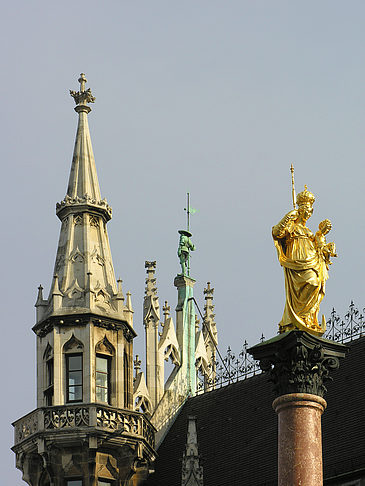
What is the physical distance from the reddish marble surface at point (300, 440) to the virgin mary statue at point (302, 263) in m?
1.54

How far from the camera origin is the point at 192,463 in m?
45.5

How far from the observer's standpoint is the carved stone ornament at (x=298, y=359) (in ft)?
103

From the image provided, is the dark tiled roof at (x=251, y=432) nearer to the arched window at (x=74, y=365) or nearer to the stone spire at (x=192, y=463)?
the stone spire at (x=192, y=463)

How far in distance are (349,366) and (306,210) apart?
45.2ft

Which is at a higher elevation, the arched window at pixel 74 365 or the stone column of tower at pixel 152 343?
the stone column of tower at pixel 152 343

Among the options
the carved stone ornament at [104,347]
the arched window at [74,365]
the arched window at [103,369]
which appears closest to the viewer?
the arched window at [74,365]

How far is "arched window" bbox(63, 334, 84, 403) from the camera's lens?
160ft

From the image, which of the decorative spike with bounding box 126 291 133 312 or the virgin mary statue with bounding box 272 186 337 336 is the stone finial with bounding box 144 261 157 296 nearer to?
the decorative spike with bounding box 126 291 133 312

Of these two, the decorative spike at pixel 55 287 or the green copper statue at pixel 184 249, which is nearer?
the decorative spike at pixel 55 287

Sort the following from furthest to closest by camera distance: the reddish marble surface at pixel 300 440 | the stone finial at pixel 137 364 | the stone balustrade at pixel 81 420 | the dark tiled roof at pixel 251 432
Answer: the stone finial at pixel 137 364
the stone balustrade at pixel 81 420
the dark tiled roof at pixel 251 432
the reddish marble surface at pixel 300 440

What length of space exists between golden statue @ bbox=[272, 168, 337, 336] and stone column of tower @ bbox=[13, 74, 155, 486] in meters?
15.5

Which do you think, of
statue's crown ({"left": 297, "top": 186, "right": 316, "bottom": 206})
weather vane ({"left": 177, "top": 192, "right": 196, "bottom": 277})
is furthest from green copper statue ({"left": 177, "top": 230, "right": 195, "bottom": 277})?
statue's crown ({"left": 297, "top": 186, "right": 316, "bottom": 206})

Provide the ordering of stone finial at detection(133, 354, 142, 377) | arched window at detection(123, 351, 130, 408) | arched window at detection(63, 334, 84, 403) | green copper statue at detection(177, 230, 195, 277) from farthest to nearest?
green copper statue at detection(177, 230, 195, 277)
stone finial at detection(133, 354, 142, 377)
arched window at detection(123, 351, 130, 408)
arched window at detection(63, 334, 84, 403)

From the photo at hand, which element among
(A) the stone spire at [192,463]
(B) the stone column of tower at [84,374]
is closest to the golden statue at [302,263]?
(A) the stone spire at [192,463]
